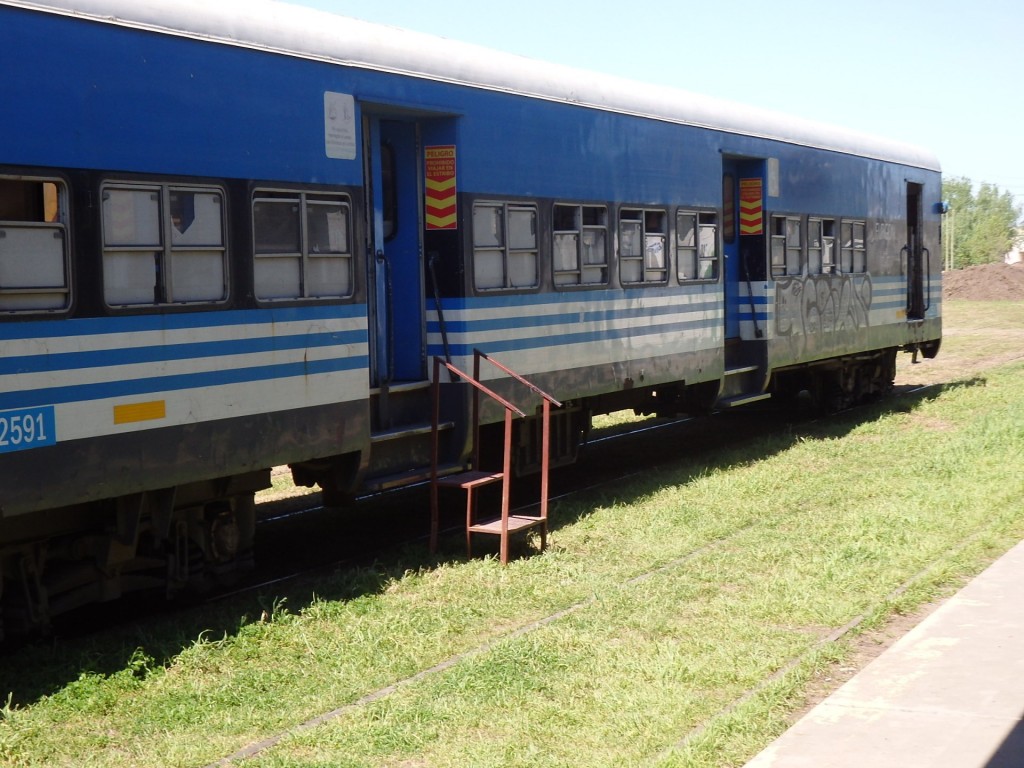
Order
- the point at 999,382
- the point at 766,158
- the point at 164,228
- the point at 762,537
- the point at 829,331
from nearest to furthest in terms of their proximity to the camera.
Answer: the point at 164,228 < the point at 762,537 < the point at 766,158 < the point at 829,331 < the point at 999,382

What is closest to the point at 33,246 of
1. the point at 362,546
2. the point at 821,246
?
the point at 362,546

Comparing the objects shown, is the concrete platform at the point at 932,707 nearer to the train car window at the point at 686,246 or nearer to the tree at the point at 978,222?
the train car window at the point at 686,246

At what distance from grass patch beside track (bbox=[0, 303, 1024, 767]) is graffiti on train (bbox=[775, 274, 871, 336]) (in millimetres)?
3927

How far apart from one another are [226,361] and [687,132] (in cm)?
696

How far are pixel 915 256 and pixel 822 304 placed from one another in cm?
451

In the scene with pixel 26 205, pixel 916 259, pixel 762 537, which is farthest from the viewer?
pixel 916 259

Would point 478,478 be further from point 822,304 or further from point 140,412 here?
point 822,304

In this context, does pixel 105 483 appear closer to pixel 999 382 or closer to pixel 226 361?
pixel 226 361

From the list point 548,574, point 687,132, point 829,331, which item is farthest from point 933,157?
point 548,574

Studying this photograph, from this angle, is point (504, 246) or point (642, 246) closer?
point (504, 246)

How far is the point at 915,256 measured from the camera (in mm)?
20062

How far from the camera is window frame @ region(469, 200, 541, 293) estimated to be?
1021cm

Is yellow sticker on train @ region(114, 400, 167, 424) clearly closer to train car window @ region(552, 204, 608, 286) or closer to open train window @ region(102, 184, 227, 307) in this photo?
open train window @ region(102, 184, 227, 307)

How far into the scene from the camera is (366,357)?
9.05 metres
